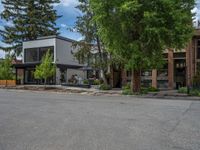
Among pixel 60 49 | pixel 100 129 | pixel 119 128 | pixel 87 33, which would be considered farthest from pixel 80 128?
pixel 60 49

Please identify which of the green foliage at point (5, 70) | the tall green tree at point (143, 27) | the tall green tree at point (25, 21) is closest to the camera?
the tall green tree at point (143, 27)

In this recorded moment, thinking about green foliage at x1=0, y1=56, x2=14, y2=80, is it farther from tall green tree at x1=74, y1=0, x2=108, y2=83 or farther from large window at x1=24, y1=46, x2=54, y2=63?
tall green tree at x1=74, y1=0, x2=108, y2=83

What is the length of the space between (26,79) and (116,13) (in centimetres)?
2455

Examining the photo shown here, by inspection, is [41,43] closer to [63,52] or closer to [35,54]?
[35,54]

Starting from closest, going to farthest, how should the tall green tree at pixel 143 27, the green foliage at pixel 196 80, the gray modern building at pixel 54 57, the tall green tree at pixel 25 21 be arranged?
the tall green tree at pixel 143 27
the green foliage at pixel 196 80
the gray modern building at pixel 54 57
the tall green tree at pixel 25 21

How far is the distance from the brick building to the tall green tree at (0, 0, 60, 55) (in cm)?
3419

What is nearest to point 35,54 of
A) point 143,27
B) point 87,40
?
point 87,40

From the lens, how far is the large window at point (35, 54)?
45.8 meters

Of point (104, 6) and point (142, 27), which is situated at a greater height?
point (104, 6)

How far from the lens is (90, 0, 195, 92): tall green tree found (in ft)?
79.4

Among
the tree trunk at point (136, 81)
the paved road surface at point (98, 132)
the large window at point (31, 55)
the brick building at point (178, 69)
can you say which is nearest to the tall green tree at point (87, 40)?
the brick building at point (178, 69)

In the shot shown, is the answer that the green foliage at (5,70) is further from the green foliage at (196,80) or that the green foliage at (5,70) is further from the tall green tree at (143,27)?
the green foliage at (196,80)

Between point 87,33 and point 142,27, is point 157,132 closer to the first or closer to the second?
point 142,27

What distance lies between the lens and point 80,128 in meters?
9.22
